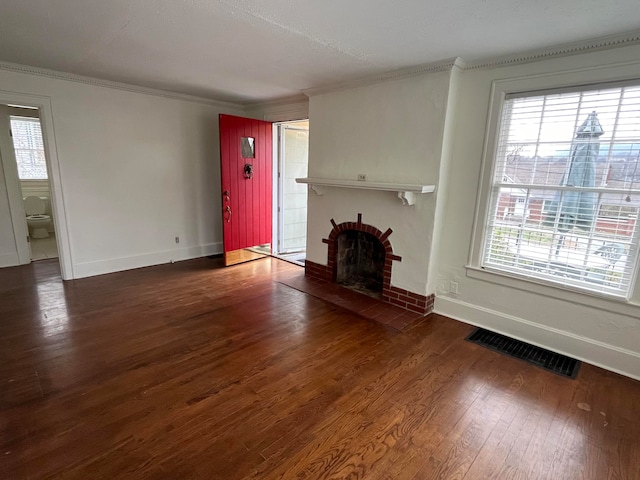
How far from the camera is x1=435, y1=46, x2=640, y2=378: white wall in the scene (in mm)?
2445

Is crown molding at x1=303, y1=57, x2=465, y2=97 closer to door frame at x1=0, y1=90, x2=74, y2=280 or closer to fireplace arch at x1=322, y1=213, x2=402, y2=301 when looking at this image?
fireplace arch at x1=322, y1=213, x2=402, y2=301

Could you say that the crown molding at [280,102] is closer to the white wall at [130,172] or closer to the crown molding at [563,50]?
the white wall at [130,172]

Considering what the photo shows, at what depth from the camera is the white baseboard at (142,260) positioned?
4.24 meters

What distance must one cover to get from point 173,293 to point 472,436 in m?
Answer: 3.25

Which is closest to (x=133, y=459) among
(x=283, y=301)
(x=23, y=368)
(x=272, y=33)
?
(x=23, y=368)

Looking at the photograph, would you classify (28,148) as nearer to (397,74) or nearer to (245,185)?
(245,185)

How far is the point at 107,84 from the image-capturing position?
401 centimetres

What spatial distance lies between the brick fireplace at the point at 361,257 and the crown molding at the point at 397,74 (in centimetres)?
145

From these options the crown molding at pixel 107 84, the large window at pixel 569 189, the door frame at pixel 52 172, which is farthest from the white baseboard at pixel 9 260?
the large window at pixel 569 189

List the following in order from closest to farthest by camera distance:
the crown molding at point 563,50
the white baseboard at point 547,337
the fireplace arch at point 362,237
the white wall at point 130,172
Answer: the crown molding at point 563,50, the white baseboard at point 547,337, the fireplace arch at point 362,237, the white wall at point 130,172

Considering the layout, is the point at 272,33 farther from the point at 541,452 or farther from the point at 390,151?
the point at 541,452

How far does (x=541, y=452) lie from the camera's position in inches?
70.3

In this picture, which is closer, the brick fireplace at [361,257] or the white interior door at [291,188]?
the brick fireplace at [361,257]

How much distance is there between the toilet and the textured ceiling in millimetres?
3759
